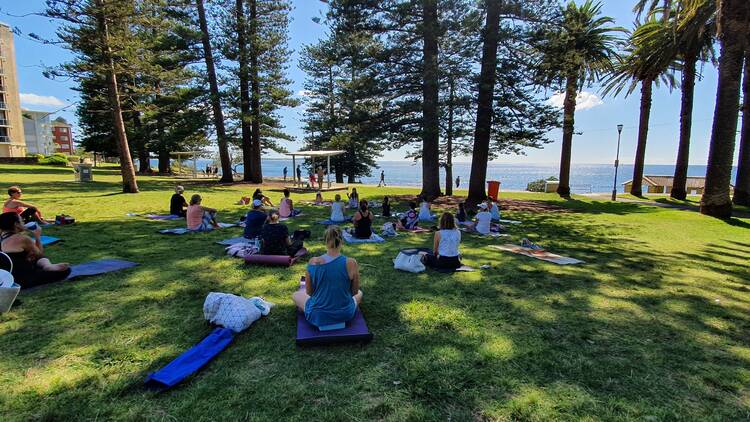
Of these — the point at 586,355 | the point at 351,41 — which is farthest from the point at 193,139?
the point at 586,355

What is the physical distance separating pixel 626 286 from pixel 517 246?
3116 millimetres

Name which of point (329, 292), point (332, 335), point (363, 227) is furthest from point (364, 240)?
point (332, 335)

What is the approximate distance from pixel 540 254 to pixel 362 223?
4271mm

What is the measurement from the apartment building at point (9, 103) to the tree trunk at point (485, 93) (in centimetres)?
7118

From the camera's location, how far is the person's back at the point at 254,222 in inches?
324

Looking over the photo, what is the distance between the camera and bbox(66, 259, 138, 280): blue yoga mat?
5.94 m

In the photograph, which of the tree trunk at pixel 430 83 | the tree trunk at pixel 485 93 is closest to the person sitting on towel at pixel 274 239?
the tree trunk at pixel 430 83

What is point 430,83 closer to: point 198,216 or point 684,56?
point 198,216

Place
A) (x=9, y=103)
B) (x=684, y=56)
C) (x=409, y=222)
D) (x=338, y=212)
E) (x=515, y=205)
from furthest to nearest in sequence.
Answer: (x=9, y=103), (x=684, y=56), (x=515, y=205), (x=338, y=212), (x=409, y=222)

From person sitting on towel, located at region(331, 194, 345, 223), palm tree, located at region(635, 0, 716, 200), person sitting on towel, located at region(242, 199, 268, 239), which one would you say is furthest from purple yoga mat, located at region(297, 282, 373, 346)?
palm tree, located at region(635, 0, 716, 200)

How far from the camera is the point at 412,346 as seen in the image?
403 cm

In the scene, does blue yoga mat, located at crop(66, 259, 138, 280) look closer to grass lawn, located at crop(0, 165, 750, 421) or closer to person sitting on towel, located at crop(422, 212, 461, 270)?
grass lawn, located at crop(0, 165, 750, 421)

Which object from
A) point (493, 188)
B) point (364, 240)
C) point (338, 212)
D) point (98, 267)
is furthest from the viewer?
point (493, 188)

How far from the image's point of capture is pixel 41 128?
302 feet
